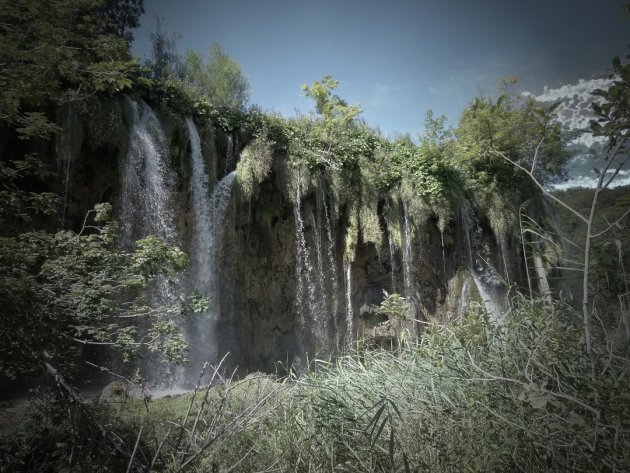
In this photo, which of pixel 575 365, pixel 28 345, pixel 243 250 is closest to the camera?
pixel 575 365

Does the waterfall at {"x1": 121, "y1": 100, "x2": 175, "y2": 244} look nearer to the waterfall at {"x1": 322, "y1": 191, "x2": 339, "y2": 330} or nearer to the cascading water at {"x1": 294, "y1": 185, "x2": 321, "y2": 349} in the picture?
the cascading water at {"x1": 294, "y1": 185, "x2": 321, "y2": 349}

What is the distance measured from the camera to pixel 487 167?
13.8 meters

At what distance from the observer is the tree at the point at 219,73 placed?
62.7 ft

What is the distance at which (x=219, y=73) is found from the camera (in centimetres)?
2003

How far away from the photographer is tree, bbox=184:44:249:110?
62.7 ft

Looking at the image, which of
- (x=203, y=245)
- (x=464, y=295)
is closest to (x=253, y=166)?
(x=203, y=245)

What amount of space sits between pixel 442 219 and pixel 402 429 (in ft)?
33.1

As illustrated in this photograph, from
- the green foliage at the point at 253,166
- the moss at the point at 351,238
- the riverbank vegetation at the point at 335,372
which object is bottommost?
the riverbank vegetation at the point at 335,372

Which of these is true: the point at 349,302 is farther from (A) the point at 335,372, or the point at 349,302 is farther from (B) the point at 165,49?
(B) the point at 165,49

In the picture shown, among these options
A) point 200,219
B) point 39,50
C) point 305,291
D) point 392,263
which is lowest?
point 305,291

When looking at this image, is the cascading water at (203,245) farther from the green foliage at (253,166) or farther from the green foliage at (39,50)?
the green foliage at (39,50)

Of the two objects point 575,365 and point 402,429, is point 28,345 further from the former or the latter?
point 575,365

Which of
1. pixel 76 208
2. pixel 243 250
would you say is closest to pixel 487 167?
pixel 243 250

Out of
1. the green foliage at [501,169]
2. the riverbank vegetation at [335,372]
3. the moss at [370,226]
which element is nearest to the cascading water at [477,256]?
the green foliage at [501,169]
